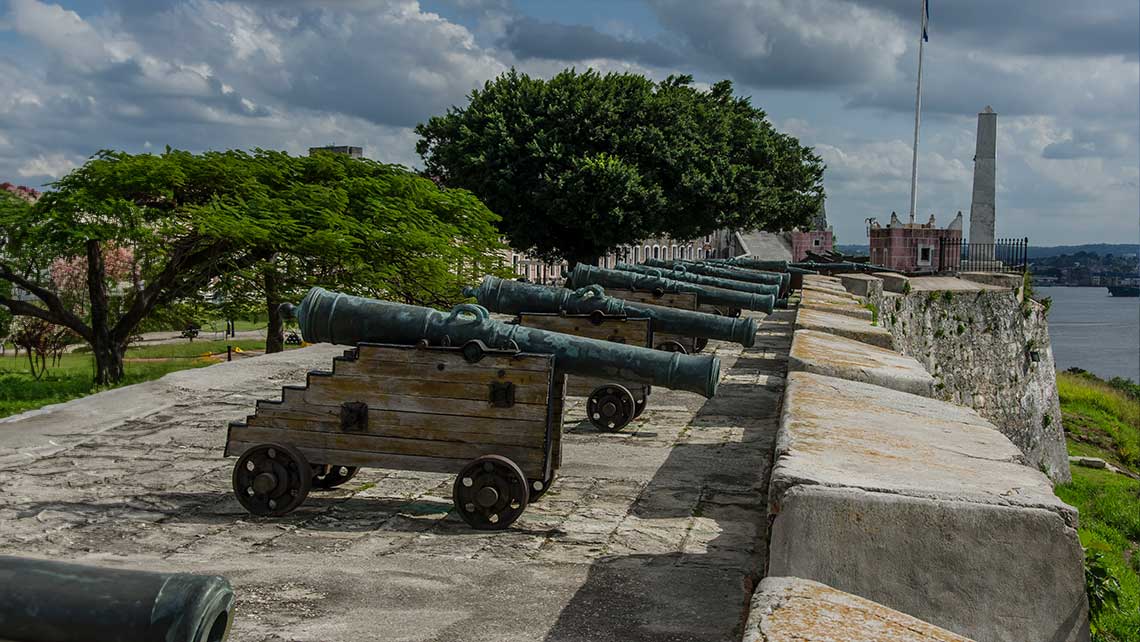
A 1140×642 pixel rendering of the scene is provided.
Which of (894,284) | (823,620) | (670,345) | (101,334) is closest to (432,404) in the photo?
(823,620)

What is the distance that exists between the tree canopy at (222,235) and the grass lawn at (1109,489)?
1192 cm

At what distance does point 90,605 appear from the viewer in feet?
4.33

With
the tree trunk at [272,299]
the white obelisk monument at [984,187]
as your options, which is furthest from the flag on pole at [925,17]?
the tree trunk at [272,299]

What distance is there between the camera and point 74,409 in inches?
318

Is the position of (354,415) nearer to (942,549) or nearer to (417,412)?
(417,412)

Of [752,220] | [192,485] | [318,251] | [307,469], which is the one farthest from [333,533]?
[752,220]

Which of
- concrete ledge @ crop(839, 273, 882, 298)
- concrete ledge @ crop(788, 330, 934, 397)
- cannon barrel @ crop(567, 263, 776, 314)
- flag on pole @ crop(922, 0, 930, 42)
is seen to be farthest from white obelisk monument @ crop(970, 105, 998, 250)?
concrete ledge @ crop(788, 330, 934, 397)

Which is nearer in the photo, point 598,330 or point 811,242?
point 598,330

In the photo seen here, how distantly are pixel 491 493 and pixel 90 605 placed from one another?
144 inches

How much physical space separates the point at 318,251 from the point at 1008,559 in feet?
56.3

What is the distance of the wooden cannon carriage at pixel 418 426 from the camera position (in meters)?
Result: 5.10

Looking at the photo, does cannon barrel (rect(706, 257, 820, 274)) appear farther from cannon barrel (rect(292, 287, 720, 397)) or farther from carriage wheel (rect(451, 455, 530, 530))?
carriage wheel (rect(451, 455, 530, 530))

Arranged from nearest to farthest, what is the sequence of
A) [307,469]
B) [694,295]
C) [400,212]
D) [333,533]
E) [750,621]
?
1. [750,621]
2. [333,533]
3. [307,469]
4. [694,295]
5. [400,212]

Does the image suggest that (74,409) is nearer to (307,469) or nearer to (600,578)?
(307,469)
